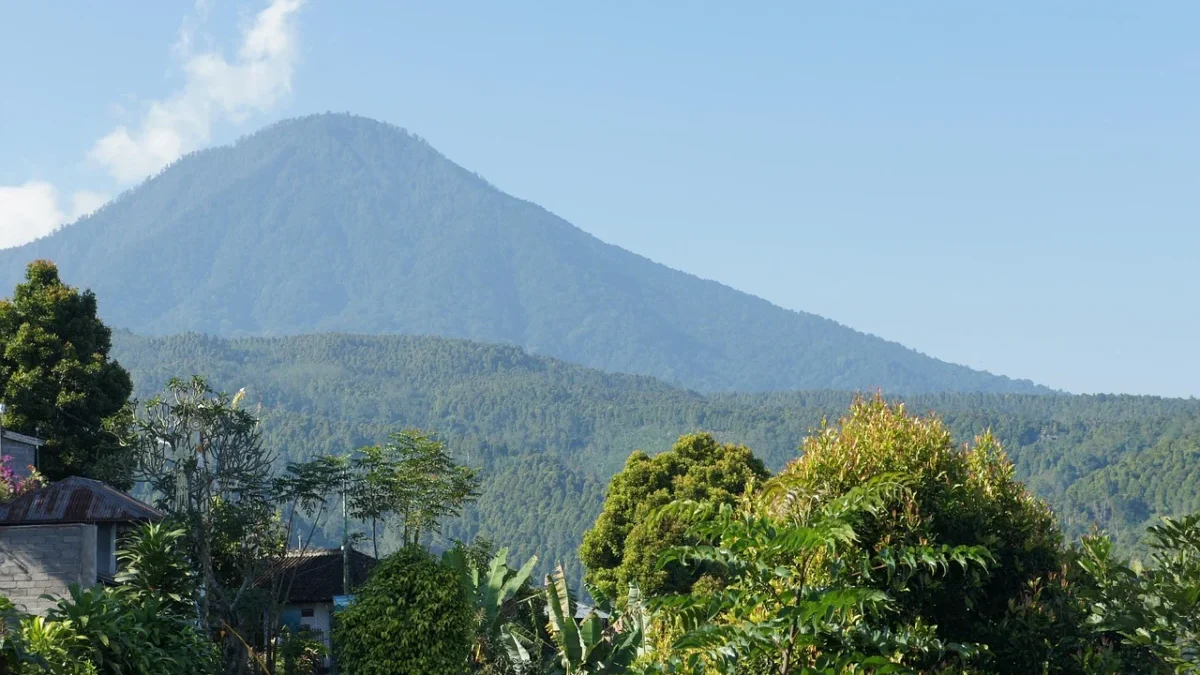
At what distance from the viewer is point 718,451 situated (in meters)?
45.8

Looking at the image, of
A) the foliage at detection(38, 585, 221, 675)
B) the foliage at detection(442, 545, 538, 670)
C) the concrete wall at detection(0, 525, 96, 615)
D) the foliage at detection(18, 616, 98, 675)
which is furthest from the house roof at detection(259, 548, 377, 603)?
the foliage at detection(18, 616, 98, 675)

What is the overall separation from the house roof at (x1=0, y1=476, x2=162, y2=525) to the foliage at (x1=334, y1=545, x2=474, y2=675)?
235 inches

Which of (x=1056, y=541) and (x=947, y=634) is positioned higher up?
(x=1056, y=541)

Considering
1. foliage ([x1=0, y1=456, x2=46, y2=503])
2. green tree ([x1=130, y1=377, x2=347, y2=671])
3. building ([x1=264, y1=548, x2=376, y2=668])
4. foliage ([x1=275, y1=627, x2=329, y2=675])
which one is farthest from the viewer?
building ([x1=264, y1=548, x2=376, y2=668])

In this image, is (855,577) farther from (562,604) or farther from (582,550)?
(582,550)

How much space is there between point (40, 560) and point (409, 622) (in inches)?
279

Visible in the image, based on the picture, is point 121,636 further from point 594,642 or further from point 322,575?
point 322,575

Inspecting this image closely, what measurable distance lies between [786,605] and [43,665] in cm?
791

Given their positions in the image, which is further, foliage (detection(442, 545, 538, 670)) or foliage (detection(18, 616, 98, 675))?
foliage (detection(442, 545, 538, 670))

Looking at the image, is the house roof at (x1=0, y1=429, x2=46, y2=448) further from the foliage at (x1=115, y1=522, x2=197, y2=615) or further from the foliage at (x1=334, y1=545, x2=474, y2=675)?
the foliage at (x1=115, y1=522, x2=197, y2=615)

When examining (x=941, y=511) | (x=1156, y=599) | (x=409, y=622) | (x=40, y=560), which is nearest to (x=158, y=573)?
(x=409, y=622)

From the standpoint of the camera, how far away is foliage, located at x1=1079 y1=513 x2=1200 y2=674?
1098 cm

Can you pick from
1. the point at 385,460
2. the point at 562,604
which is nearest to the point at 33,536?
the point at 562,604

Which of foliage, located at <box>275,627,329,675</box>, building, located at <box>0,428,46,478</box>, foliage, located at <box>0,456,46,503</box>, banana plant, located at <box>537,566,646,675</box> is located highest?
building, located at <box>0,428,46,478</box>
